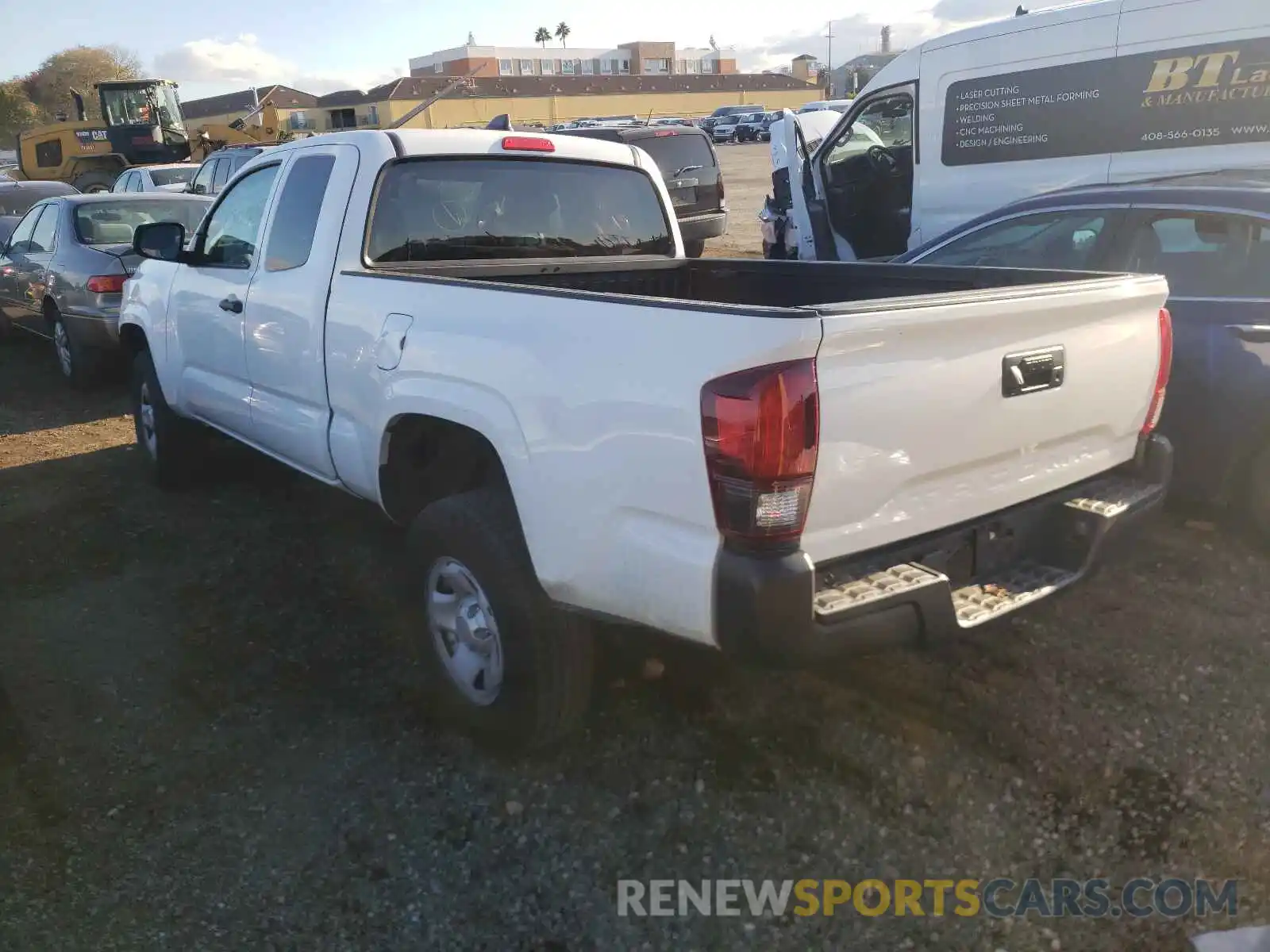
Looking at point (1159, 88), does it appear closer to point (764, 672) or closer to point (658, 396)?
point (764, 672)

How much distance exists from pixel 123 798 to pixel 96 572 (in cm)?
206

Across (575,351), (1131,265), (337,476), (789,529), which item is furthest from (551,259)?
(1131,265)

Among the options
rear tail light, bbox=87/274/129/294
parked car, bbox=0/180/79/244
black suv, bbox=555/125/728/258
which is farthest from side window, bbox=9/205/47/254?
black suv, bbox=555/125/728/258

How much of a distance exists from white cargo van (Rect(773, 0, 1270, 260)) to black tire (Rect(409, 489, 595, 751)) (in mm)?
5892

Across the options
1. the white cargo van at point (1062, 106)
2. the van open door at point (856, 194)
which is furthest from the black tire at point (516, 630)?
the van open door at point (856, 194)

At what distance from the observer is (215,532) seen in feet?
17.5

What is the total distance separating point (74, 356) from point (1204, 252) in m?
8.23

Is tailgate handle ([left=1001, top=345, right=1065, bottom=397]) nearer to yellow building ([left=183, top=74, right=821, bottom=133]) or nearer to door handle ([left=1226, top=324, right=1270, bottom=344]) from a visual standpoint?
door handle ([left=1226, top=324, right=1270, bottom=344])

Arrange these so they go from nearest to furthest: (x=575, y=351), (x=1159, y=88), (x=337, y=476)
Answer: (x=575, y=351), (x=337, y=476), (x=1159, y=88)

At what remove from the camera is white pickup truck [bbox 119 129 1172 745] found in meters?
2.42

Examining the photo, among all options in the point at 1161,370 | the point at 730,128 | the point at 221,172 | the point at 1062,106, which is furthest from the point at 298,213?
the point at 730,128

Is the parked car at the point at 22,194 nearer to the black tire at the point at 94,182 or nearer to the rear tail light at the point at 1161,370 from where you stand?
the black tire at the point at 94,182

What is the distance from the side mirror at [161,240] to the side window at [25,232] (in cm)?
Answer: 525

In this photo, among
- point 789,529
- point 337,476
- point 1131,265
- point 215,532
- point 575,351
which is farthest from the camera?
point 215,532
